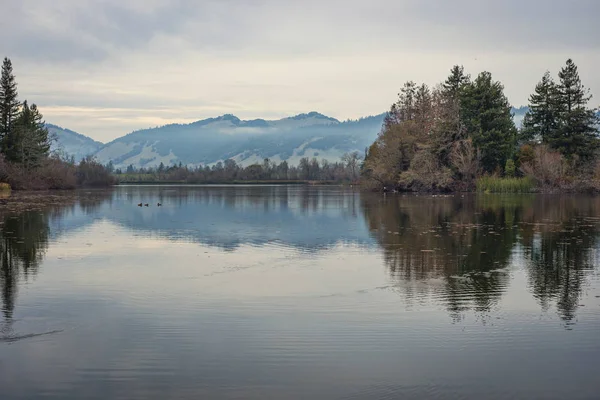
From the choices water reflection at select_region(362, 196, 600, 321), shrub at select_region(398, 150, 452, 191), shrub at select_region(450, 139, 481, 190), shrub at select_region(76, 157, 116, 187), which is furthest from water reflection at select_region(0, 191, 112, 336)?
shrub at select_region(76, 157, 116, 187)

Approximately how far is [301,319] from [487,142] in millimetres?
70279

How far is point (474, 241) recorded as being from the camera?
2331cm

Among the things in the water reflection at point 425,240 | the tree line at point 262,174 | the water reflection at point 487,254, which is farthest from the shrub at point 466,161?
the tree line at point 262,174

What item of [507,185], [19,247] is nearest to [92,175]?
[507,185]

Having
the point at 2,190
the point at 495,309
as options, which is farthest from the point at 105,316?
the point at 2,190

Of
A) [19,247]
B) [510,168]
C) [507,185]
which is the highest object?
[510,168]

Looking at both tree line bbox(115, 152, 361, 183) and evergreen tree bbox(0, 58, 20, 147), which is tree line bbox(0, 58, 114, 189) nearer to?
evergreen tree bbox(0, 58, 20, 147)

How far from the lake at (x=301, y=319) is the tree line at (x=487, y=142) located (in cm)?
5231

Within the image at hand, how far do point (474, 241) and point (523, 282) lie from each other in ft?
27.7

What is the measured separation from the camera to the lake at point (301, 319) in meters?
8.12

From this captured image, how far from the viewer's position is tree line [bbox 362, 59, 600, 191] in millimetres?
74312

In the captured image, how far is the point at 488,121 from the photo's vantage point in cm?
7800

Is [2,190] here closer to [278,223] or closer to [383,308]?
[278,223]

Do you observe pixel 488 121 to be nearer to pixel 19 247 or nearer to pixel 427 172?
pixel 427 172
